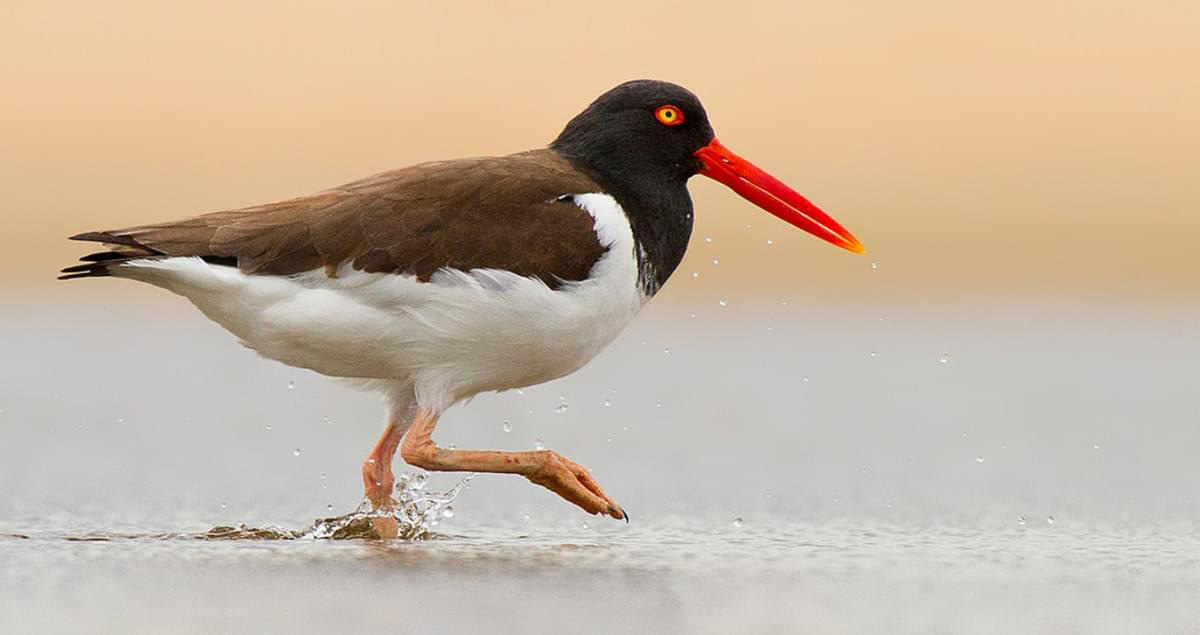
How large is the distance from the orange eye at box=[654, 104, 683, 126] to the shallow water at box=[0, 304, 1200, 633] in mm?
1500

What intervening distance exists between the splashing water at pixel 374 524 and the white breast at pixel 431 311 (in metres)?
0.61

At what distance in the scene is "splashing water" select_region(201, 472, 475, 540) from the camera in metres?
6.86

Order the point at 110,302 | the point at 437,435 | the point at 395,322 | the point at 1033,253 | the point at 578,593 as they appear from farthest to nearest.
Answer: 1. the point at 1033,253
2. the point at 110,302
3. the point at 437,435
4. the point at 395,322
5. the point at 578,593

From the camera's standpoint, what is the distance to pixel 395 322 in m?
6.61

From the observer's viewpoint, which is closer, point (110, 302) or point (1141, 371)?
point (1141, 371)

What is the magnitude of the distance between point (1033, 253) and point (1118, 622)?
16.0 metres

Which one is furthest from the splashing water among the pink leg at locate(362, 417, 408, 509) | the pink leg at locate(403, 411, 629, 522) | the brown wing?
the brown wing

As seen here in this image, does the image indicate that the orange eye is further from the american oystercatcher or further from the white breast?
the white breast

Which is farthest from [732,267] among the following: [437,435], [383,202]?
[383,202]

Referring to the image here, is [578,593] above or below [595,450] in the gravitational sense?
below

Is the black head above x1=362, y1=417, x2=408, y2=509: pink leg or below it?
above

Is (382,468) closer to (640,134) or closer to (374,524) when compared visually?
(374,524)

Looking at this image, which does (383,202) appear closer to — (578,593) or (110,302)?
(578,593)

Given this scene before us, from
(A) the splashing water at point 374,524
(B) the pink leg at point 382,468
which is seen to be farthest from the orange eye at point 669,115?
(A) the splashing water at point 374,524
